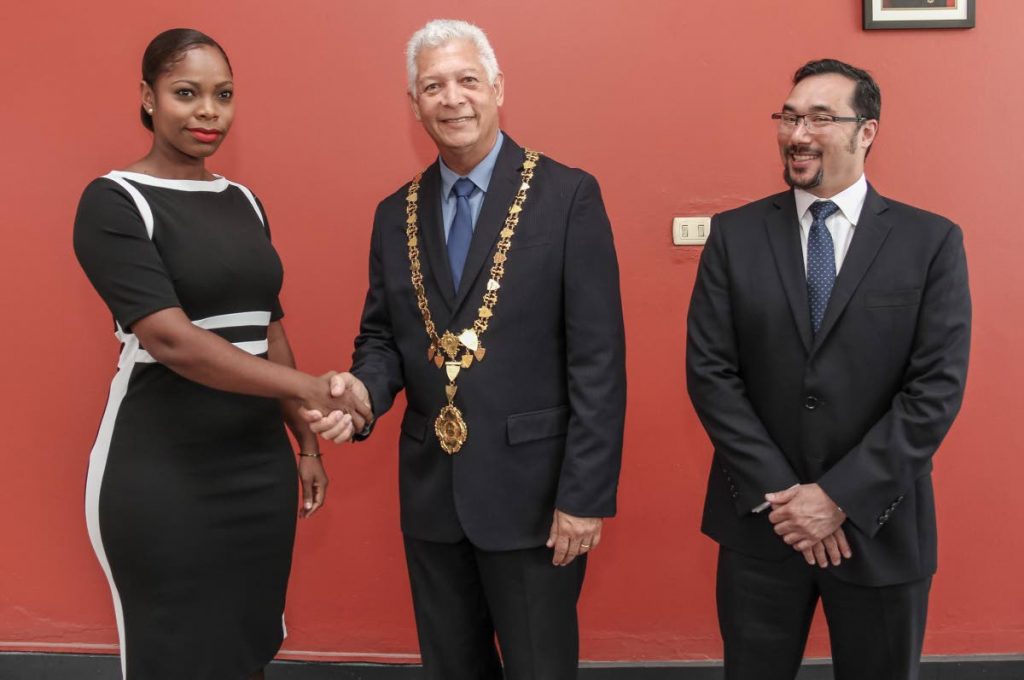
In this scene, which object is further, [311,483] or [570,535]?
[311,483]

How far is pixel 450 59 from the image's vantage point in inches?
64.9

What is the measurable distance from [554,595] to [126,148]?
185 centimetres

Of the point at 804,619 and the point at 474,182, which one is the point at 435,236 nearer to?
the point at 474,182

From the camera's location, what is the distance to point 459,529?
1.66 metres

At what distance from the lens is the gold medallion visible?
1.63 meters

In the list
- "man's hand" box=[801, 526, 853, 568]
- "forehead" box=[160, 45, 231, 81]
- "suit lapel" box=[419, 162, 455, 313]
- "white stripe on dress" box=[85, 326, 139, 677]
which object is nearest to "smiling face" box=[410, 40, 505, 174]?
"suit lapel" box=[419, 162, 455, 313]

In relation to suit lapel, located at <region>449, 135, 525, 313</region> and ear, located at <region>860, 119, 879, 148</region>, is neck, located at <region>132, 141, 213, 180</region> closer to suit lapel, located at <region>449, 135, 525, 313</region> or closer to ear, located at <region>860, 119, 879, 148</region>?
suit lapel, located at <region>449, 135, 525, 313</region>

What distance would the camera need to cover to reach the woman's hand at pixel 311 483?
1952 millimetres

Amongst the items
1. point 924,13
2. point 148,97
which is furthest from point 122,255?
point 924,13

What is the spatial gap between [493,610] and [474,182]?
0.86 metres

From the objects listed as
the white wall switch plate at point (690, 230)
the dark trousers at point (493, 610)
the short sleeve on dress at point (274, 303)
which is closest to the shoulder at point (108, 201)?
the short sleeve on dress at point (274, 303)

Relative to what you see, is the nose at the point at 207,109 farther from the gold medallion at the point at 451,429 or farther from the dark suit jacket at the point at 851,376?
the dark suit jacket at the point at 851,376

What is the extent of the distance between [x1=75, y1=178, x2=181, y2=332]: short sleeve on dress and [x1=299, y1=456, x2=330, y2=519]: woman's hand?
1.80 ft

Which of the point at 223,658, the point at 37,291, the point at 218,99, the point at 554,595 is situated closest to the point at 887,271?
the point at 554,595
